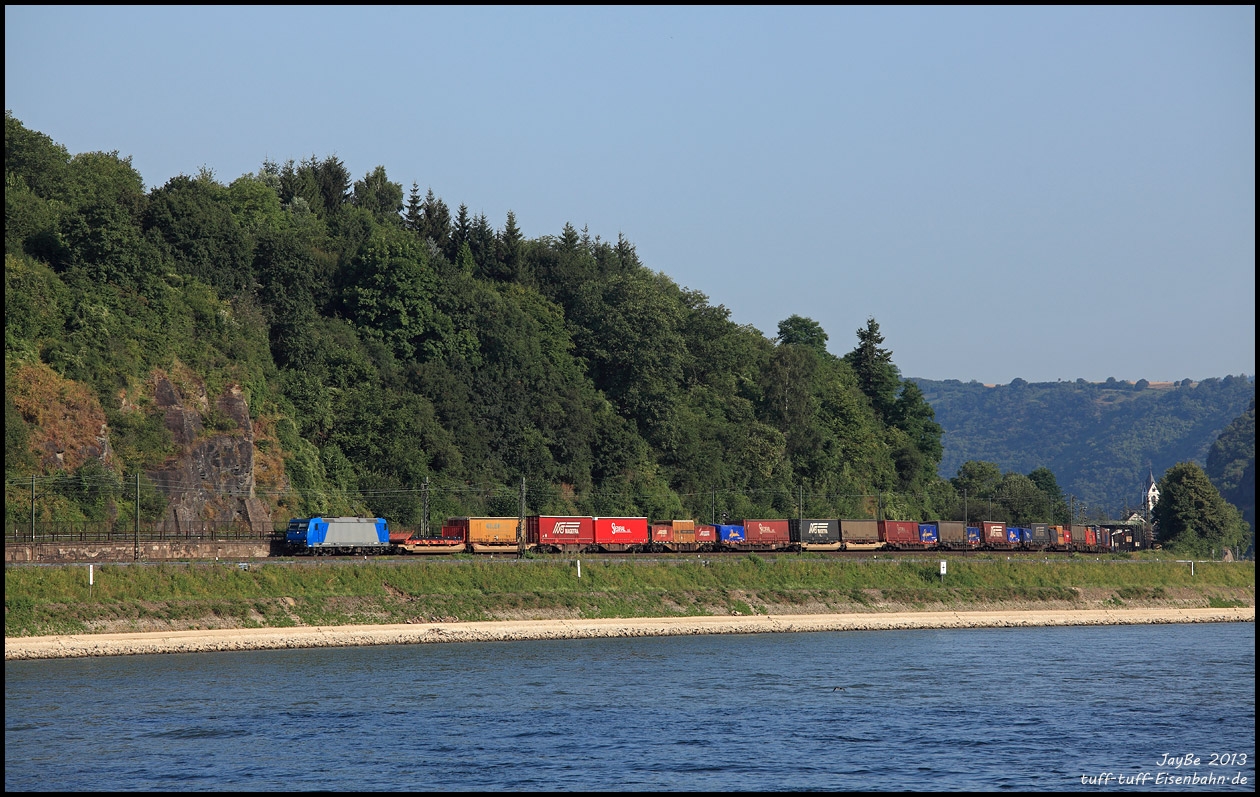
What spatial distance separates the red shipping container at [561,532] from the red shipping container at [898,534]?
28599 millimetres

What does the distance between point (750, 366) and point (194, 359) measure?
218 ft

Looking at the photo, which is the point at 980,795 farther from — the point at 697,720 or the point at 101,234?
the point at 101,234

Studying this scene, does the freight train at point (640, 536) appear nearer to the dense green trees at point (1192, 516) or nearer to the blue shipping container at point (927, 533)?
the blue shipping container at point (927, 533)

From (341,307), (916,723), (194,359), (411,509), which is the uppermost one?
(341,307)

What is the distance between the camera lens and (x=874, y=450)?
483 ft

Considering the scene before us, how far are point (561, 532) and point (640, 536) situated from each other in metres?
7.10

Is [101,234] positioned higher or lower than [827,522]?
higher

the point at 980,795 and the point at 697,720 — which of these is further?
the point at 697,720

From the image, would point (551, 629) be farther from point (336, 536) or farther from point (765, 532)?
point (765, 532)

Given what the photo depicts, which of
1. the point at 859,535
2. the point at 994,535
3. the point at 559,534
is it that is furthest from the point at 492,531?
the point at 994,535

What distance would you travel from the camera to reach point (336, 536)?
81.8 meters

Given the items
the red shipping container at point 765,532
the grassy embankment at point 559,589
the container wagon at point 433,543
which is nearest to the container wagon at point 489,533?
the container wagon at point 433,543

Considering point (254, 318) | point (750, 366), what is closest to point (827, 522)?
point (750, 366)

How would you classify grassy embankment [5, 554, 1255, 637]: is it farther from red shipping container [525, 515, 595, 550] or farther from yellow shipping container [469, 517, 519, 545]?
red shipping container [525, 515, 595, 550]
